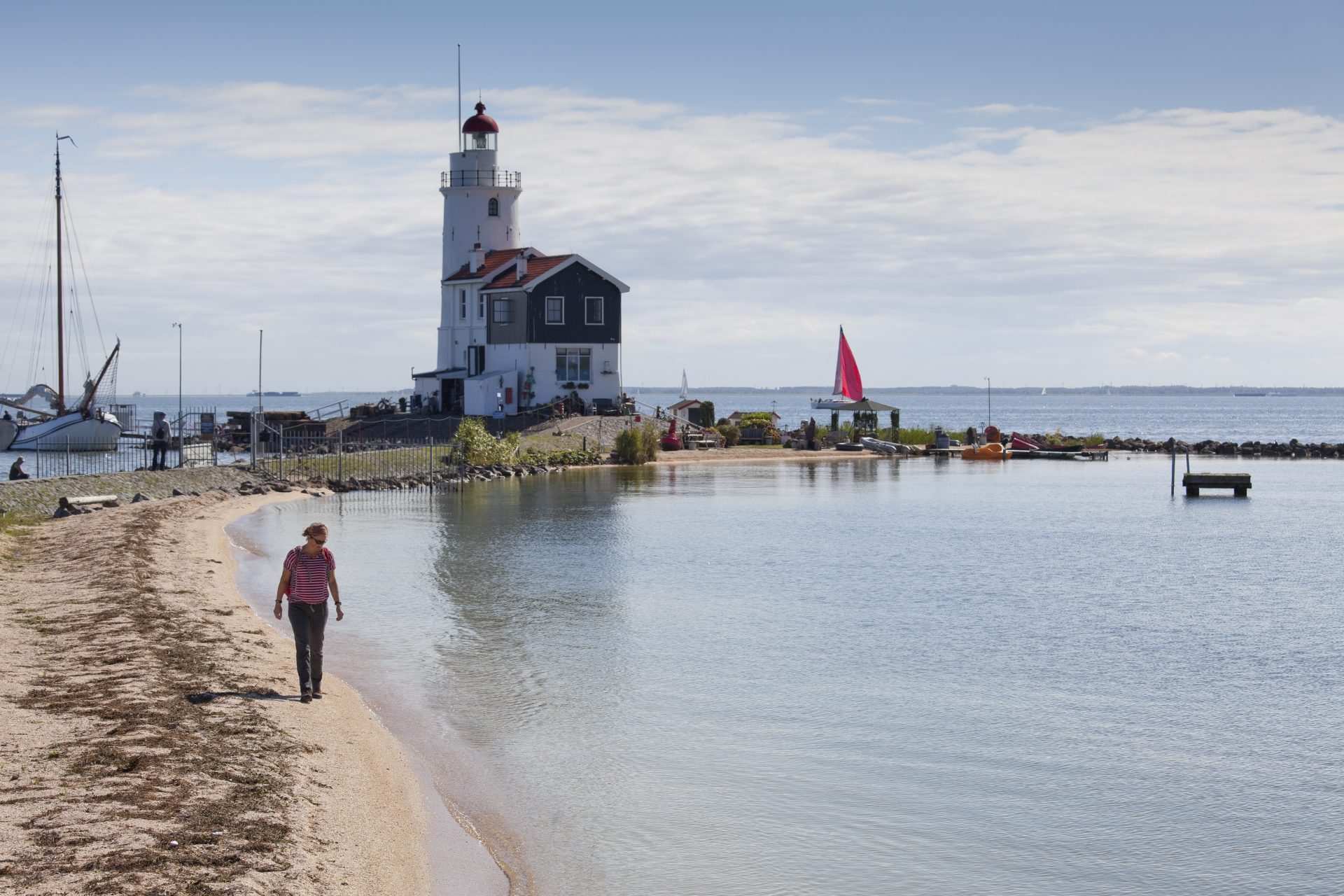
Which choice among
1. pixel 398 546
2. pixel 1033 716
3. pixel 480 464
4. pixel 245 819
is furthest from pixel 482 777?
pixel 480 464

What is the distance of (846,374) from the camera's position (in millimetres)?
79750

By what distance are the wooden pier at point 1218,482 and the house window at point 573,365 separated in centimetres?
3053

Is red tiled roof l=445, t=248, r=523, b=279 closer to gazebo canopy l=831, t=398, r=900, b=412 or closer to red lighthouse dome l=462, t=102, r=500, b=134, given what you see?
red lighthouse dome l=462, t=102, r=500, b=134

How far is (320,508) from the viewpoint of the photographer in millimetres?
41375

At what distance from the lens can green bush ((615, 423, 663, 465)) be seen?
60.9 meters

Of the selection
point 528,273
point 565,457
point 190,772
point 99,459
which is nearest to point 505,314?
point 528,273

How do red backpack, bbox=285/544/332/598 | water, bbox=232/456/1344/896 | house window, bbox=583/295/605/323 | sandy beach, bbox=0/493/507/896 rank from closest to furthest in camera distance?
sandy beach, bbox=0/493/507/896 < water, bbox=232/456/1344/896 < red backpack, bbox=285/544/332/598 < house window, bbox=583/295/605/323

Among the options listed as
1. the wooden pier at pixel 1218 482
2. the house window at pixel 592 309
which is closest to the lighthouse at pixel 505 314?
the house window at pixel 592 309

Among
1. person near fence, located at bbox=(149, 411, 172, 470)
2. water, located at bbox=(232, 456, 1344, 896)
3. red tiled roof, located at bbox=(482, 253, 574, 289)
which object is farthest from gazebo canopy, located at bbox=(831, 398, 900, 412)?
person near fence, located at bbox=(149, 411, 172, 470)

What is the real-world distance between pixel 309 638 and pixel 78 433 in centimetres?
6119

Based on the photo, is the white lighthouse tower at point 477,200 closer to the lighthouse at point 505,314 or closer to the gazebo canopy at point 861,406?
the lighthouse at point 505,314

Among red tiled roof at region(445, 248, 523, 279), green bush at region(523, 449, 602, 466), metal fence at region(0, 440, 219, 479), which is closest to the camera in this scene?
metal fence at region(0, 440, 219, 479)

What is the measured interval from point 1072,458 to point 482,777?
67.0 m

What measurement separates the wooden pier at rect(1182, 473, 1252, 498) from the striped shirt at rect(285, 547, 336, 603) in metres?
43.2
